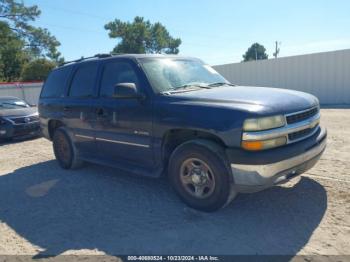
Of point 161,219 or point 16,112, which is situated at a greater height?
point 16,112

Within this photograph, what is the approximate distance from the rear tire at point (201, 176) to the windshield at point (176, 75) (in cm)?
96

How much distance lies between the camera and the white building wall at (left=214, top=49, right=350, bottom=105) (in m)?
16.2

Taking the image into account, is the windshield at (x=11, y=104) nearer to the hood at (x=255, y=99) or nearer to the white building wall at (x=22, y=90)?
the hood at (x=255, y=99)

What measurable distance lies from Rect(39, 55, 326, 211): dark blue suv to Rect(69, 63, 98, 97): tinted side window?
2cm

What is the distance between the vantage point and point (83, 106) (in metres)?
5.44

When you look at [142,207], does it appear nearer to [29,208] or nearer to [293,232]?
[29,208]

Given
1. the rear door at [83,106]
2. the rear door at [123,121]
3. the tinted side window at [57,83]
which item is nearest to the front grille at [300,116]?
the rear door at [123,121]

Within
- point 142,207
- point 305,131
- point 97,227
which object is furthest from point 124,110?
point 305,131

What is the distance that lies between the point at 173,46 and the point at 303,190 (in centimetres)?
5483

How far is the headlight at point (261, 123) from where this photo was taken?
3.38 meters

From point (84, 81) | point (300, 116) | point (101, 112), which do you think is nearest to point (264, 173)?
point (300, 116)

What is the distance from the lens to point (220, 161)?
3.63 m

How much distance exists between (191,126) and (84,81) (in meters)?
Result: 2.67

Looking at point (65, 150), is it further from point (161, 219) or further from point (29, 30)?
point (29, 30)
